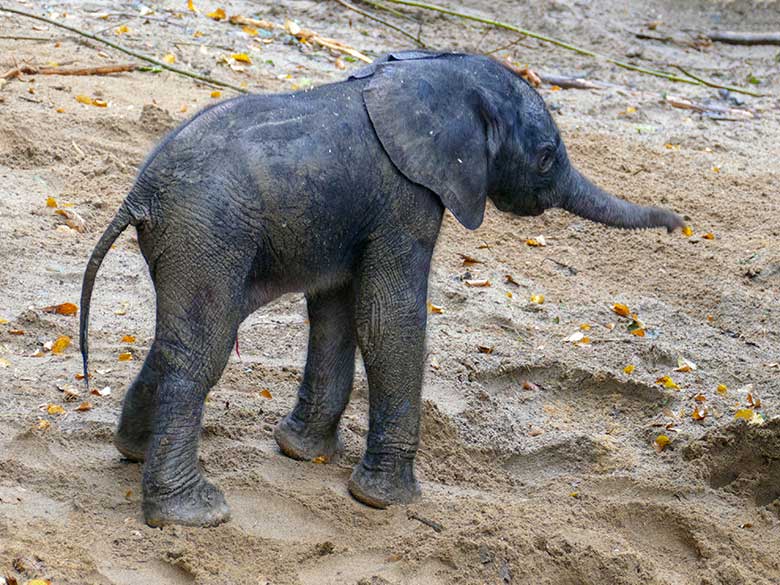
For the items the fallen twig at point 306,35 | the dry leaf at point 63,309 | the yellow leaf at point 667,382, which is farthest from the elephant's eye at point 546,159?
the fallen twig at point 306,35

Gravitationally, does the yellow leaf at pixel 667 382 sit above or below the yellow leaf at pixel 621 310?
above

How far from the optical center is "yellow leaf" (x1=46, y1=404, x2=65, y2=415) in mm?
5568

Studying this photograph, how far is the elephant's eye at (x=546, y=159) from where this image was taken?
522cm

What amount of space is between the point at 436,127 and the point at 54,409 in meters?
2.15

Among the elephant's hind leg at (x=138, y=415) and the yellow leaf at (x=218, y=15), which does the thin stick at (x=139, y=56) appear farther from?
the elephant's hind leg at (x=138, y=415)

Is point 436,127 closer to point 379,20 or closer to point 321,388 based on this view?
point 321,388

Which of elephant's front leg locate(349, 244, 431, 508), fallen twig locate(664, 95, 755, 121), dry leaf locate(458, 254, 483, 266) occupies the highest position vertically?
elephant's front leg locate(349, 244, 431, 508)

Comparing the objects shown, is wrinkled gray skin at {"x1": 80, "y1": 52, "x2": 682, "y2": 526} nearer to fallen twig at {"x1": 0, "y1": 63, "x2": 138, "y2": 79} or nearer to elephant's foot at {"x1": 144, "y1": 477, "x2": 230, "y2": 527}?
elephant's foot at {"x1": 144, "y1": 477, "x2": 230, "y2": 527}

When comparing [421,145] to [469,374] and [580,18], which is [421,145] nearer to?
[469,374]

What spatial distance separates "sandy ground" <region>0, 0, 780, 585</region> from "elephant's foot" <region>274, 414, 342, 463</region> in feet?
0.22

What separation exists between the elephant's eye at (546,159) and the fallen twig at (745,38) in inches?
389

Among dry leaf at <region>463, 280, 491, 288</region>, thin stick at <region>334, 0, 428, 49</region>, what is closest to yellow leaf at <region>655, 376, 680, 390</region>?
dry leaf at <region>463, 280, 491, 288</region>

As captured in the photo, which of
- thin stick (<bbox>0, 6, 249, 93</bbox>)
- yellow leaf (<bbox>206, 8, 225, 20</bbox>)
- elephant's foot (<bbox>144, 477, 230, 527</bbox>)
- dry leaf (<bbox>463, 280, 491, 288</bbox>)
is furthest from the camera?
yellow leaf (<bbox>206, 8, 225, 20</bbox>)

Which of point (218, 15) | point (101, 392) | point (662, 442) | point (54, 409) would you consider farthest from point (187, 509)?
point (218, 15)
